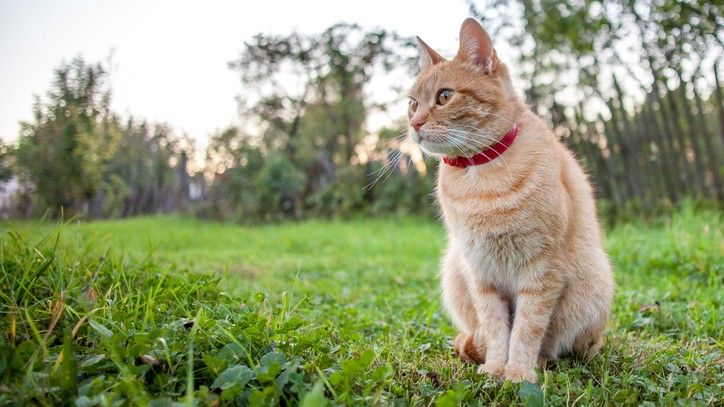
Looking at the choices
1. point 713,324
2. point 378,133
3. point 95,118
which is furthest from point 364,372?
point 378,133

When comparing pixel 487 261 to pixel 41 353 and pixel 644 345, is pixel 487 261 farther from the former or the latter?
pixel 41 353

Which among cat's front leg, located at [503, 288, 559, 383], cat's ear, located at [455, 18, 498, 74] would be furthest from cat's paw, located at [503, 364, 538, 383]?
cat's ear, located at [455, 18, 498, 74]


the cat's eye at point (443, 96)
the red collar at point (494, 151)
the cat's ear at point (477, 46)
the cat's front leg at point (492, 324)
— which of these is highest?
the cat's ear at point (477, 46)

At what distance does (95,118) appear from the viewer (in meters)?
3.78

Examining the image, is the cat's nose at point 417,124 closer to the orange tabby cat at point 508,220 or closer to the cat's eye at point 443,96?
the orange tabby cat at point 508,220

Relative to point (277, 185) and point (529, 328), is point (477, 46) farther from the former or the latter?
point (277, 185)

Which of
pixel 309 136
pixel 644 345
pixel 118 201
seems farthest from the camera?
pixel 309 136

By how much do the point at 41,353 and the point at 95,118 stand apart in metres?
2.72

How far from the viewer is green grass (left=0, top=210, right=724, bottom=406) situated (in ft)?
4.72

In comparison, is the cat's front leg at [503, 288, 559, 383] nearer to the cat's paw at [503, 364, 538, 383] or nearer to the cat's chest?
the cat's paw at [503, 364, 538, 383]

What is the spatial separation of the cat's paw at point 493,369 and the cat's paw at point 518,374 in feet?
0.10

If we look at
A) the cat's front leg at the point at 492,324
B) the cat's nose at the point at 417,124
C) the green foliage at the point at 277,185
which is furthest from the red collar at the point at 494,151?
the green foliage at the point at 277,185

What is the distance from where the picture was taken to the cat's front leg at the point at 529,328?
2057mm

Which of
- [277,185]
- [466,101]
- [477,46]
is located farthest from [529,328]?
[277,185]
